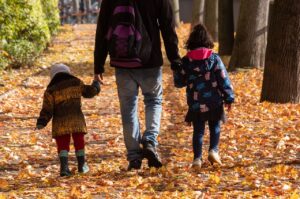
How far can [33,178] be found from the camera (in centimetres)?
697

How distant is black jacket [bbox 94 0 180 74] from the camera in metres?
6.66

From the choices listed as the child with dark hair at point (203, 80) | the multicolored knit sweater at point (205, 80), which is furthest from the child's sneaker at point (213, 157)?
the multicolored knit sweater at point (205, 80)

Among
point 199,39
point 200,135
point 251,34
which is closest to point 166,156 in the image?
point 200,135

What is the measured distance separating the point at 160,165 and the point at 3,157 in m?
2.21

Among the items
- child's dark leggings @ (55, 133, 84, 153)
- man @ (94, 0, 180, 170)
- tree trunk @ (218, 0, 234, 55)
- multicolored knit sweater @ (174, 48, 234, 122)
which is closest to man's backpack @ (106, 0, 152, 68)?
man @ (94, 0, 180, 170)

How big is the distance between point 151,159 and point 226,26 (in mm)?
12408

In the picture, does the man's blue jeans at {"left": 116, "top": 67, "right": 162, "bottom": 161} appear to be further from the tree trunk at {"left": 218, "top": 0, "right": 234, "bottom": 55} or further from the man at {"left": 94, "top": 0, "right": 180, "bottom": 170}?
the tree trunk at {"left": 218, "top": 0, "right": 234, "bottom": 55}

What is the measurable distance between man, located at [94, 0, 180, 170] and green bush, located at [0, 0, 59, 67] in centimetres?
809

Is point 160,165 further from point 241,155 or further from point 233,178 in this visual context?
point 241,155

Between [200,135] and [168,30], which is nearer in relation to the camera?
[168,30]

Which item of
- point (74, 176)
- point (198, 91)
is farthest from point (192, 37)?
point (74, 176)

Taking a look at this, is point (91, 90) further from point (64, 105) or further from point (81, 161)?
point (81, 161)

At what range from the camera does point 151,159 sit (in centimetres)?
675

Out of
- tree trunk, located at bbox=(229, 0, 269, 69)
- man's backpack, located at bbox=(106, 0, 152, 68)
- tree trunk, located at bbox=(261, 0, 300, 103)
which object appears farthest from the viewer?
tree trunk, located at bbox=(229, 0, 269, 69)
